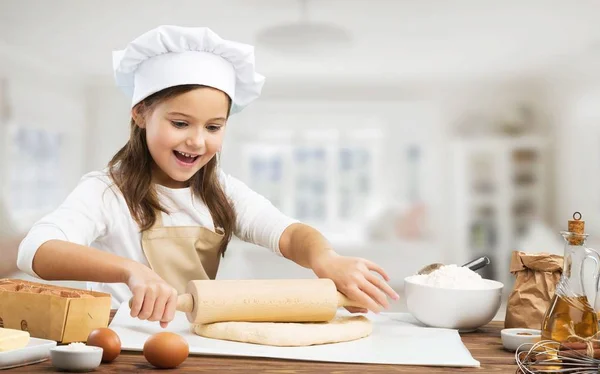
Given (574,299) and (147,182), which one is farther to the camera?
(147,182)

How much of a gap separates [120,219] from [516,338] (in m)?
0.72

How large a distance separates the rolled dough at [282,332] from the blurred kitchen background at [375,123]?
3705 millimetres

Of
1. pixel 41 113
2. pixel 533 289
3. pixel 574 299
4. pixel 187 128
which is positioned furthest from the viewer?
pixel 41 113

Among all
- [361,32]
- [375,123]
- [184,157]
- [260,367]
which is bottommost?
[260,367]

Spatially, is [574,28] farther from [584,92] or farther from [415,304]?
[415,304]

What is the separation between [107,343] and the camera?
2.36 feet

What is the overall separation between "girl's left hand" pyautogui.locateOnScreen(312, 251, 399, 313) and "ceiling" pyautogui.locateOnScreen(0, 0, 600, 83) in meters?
3.38

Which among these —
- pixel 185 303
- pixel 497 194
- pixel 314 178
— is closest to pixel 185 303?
pixel 185 303

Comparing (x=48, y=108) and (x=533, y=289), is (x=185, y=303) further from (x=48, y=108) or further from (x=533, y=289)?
(x=48, y=108)

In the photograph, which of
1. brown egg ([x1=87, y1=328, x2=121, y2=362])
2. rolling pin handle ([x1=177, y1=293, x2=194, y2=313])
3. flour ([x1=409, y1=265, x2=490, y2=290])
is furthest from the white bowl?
brown egg ([x1=87, y1=328, x2=121, y2=362])

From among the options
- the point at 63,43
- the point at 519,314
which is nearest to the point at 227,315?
the point at 519,314

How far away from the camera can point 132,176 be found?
1.25 m

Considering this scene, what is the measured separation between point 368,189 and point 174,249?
4225 mm

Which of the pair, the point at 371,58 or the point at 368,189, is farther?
the point at 368,189
